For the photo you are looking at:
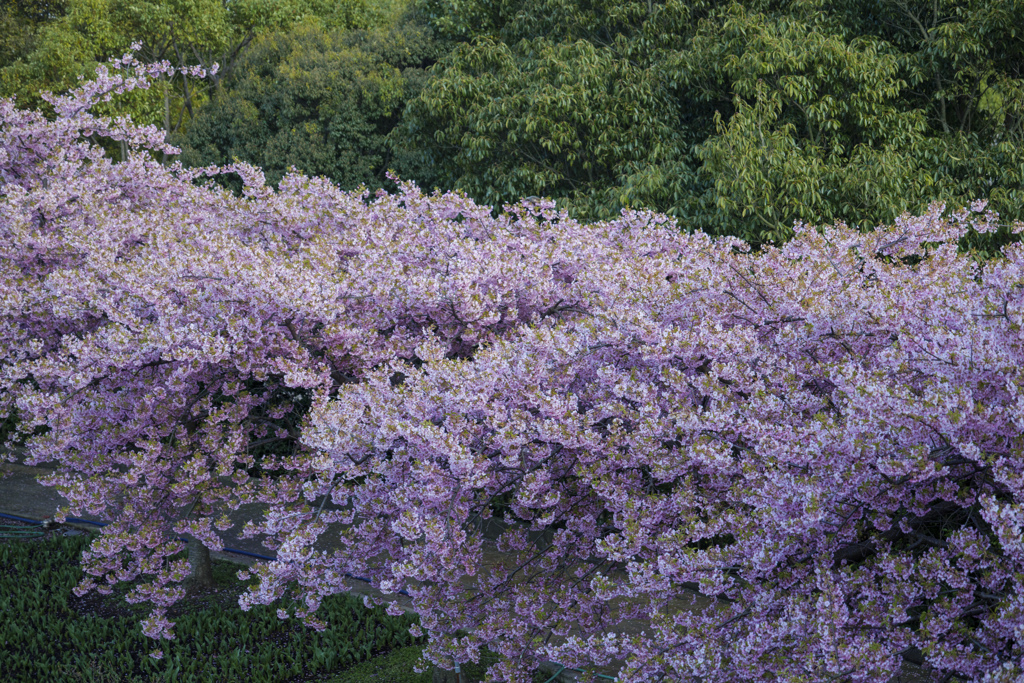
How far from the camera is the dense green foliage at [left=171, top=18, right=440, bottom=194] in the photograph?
18.9 meters

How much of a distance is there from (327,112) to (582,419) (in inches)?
644

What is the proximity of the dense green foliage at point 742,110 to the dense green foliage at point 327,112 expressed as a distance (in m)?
3.04

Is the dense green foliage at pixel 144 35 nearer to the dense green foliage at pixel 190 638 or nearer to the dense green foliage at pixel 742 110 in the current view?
the dense green foliage at pixel 742 110

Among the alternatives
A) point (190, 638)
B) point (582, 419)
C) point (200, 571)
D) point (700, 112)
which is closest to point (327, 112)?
point (700, 112)

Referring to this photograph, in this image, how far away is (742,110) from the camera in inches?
468

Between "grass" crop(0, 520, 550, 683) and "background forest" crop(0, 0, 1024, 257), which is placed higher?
"background forest" crop(0, 0, 1024, 257)

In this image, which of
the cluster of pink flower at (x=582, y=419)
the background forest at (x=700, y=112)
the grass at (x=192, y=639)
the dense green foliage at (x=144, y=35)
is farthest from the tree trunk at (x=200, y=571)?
the dense green foliage at (x=144, y=35)

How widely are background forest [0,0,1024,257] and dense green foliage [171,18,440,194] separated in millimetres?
56

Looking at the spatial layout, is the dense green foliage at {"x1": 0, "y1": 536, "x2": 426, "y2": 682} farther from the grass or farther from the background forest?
the background forest

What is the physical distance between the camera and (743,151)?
36.1 ft

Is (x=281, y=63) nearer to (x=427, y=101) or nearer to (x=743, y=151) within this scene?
(x=427, y=101)

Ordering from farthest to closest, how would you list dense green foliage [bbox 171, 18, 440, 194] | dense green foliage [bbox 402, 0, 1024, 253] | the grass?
dense green foliage [bbox 171, 18, 440, 194] < dense green foliage [bbox 402, 0, 1024, 253] < the grass

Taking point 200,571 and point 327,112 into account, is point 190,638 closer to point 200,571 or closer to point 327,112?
point 200,571

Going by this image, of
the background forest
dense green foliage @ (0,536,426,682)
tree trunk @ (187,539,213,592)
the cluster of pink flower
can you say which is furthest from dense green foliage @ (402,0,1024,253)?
tree trunk @ (187,539,213,592)
